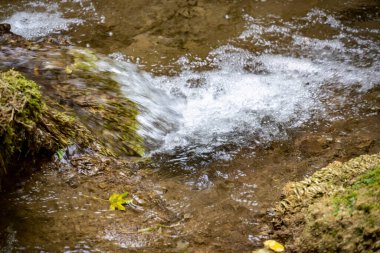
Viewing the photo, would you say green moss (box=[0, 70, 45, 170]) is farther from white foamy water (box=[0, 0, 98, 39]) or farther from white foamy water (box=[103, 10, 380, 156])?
white foamy water (box=[0, 0, 98, 39])

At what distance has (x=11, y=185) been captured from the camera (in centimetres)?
318

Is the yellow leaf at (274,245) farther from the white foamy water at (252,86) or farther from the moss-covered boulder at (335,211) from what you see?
the white foamy water at (252,86)

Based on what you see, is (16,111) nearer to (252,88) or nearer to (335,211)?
(335,211)

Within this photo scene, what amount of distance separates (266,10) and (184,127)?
416 cm

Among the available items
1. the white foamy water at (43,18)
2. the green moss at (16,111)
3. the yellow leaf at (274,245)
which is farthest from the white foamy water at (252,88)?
the white foamy water at (43,18)

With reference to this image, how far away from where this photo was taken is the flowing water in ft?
9.93

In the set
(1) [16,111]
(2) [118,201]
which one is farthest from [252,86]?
(1) [16,111]

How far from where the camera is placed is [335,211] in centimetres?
245

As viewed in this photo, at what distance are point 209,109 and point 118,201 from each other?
7.94 ft

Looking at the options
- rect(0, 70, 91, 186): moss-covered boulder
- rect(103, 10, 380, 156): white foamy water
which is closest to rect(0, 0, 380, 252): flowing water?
rect(103, 10, 380, 156): white foamy water

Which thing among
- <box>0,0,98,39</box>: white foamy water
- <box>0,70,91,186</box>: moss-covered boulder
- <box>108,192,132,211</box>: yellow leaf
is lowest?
<box>108,192,132,211</box>: yellow leaf

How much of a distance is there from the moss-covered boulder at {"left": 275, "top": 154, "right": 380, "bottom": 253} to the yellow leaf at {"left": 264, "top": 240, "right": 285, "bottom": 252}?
0.06 meters

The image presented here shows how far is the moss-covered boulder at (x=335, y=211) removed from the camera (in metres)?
2.21

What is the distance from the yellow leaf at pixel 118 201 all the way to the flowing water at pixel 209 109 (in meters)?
0.09
